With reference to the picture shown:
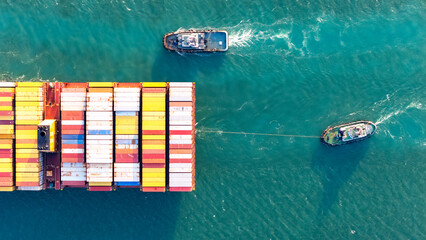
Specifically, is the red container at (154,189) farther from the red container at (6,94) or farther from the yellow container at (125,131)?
the red container at (6,94)

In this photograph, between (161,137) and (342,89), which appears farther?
(342,89)

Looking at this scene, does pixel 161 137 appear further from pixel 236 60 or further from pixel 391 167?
pixel 391 167

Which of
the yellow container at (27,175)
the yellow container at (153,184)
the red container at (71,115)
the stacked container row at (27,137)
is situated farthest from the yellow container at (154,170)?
the yellow container at (27,175)

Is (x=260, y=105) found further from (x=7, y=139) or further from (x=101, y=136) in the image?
(x=7, y=139)

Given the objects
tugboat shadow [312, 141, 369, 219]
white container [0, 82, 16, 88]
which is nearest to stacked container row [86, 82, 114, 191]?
white container [0, 82, 16, 88]

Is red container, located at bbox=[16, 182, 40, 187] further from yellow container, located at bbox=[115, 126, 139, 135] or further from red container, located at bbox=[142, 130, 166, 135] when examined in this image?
red container, located at bbox=[142, 130, 166, 135]

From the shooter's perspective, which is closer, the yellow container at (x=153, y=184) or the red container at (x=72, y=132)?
the red container at (x=72, y=132)

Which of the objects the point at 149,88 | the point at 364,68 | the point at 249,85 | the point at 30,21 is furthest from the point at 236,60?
the point at 30,21
